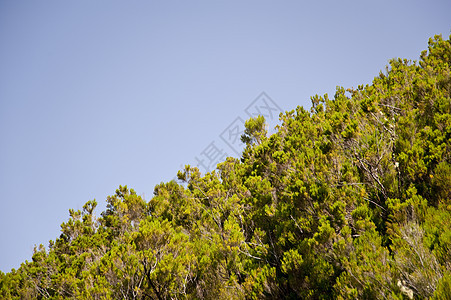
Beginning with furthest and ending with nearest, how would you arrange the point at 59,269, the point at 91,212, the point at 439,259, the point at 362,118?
the point at 91,212, the point at 59,269, the point at 362,118, the point at 439,259

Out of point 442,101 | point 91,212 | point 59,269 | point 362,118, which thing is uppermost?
point 91,212

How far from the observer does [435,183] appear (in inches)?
257

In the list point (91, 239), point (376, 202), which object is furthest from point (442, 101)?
point (91, 239)

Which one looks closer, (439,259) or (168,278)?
(439,259)

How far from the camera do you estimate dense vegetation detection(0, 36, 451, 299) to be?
18.5 ft

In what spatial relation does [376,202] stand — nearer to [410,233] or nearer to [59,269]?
[410,233]

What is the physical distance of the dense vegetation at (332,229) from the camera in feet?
18.5

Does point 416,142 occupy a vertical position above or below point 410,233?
above

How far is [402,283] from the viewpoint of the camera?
5512mm

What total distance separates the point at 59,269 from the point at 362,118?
16121 millimetres

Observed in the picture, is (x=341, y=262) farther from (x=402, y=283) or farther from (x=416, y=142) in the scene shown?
(x=416, y=142)

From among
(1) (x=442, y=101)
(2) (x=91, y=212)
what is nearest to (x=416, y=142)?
(1) (x=442, y=101)

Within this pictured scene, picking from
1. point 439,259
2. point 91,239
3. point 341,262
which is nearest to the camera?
point 439,259

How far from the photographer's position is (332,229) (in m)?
6.80
